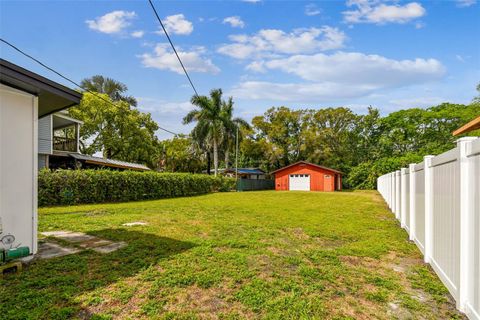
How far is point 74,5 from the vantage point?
7836mm

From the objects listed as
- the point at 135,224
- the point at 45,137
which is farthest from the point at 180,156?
the point at 135,224

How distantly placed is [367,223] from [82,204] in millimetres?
10793

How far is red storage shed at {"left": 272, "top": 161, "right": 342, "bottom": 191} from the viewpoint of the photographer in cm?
3042

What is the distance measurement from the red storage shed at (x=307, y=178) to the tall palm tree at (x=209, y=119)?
8.72 meters

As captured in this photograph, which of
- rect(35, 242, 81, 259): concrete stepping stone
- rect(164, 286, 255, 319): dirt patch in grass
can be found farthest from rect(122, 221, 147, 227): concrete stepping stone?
rect(164, 286, 255, 319): dirt patch in grass

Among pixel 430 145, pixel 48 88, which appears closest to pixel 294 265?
pixel 48 88

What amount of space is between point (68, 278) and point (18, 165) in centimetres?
178

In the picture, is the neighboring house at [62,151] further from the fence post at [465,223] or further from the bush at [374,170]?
the bush at [374,170]

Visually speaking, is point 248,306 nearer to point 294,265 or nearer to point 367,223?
point 294,265

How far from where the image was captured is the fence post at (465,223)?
2.26 metres

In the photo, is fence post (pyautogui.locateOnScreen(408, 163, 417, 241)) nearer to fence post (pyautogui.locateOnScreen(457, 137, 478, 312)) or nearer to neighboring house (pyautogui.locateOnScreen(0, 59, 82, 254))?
fence post (pyautogui.locateOnScreen(457, 137, 478, 312))

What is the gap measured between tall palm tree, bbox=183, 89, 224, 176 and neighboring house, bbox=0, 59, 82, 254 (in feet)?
76.1

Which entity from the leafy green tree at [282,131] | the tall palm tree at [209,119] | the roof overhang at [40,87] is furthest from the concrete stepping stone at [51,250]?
the leafy green tree at [282,131]

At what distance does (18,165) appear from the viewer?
13.0 feet
